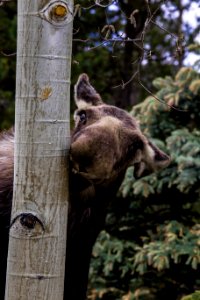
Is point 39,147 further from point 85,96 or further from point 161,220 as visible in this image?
point 161,220

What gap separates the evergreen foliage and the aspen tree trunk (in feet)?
13.3

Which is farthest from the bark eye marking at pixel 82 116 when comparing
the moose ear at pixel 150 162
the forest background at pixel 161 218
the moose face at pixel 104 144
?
the forest background at pixel 161 218

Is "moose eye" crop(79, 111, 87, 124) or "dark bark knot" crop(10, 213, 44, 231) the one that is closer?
"dark bark knot" crop(10, 213, 44, 231)

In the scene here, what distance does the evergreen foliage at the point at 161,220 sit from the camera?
6969 mm

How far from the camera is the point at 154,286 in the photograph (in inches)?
292

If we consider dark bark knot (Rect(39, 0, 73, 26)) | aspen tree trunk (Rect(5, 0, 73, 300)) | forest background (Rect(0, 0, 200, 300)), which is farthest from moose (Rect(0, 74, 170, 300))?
forest background (Rect(0, 0, 200, 300))

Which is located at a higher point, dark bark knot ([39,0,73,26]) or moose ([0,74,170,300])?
dark bark knot ([39,0,73,26])

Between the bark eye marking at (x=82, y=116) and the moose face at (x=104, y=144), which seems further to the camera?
the bark eye marking at (x=82, y=116)

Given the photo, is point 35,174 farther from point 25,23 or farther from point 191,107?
point 191,107

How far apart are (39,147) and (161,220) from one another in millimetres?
4945

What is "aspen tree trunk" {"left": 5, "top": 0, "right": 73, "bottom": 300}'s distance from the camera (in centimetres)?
280

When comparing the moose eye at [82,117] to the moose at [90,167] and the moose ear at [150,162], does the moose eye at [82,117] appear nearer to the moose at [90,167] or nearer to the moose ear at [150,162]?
the moose at [90,167]

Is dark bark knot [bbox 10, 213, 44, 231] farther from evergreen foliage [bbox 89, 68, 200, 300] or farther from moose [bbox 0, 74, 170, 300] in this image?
evergreen foliage [bbox 89, 68, 200, 300]

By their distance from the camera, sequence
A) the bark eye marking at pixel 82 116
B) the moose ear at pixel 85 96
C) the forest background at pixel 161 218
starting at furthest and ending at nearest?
the forest background at pixel 161 218 → the moose ear at pixel 85 96 → the bark eye marking at pixel 82 116
